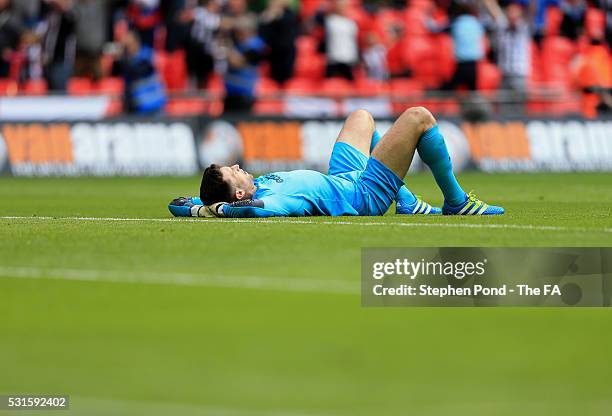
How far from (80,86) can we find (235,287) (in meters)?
20.0

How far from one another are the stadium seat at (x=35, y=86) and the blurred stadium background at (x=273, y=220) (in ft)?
0.38

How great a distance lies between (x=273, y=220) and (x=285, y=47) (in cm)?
1460

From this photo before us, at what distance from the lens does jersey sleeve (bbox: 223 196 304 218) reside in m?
11.2

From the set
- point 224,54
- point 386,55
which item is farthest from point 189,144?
point 386,55

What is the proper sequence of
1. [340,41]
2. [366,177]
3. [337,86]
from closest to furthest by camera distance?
1. [366,177]
2. [340,41]
3. [337,86]

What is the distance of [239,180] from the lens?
11227mm

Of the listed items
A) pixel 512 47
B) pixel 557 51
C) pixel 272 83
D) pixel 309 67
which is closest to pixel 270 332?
pixel 272 83

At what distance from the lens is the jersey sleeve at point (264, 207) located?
442 inches

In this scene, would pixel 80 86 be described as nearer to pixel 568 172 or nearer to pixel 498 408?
pixel 568 172

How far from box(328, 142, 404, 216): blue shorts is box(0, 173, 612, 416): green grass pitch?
493 mm

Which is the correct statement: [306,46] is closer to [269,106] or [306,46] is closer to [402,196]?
[269,106]

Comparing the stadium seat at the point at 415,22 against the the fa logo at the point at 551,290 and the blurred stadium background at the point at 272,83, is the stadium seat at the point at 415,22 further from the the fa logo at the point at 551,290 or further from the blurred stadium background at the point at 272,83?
the the fa logo at the point at 551,290

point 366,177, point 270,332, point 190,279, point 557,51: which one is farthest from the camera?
point 557,51

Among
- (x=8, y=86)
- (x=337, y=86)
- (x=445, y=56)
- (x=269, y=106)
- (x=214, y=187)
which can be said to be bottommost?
(x=214, y=187)
